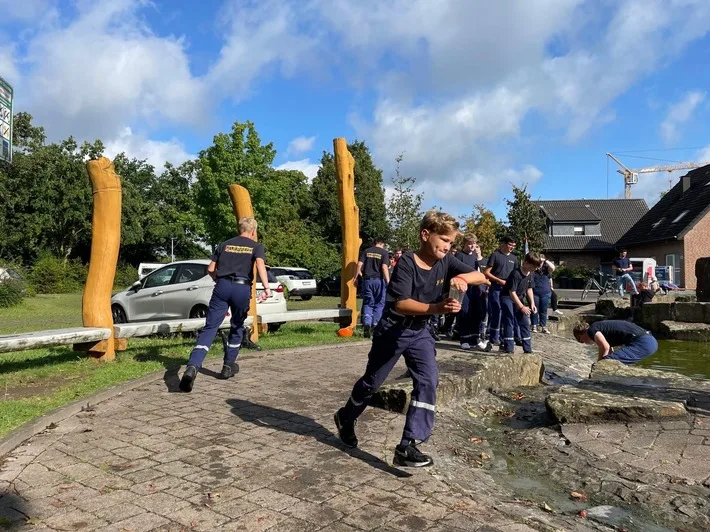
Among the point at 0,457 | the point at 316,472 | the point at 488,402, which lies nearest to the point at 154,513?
the point at 316,472

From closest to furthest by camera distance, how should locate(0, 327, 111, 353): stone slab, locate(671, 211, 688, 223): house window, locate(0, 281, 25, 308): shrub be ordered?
locate(0, 327, 111, 353): stone slab < locate(0, 281, 25, 308): shrub < locate(671, 211, 688, 223): house window

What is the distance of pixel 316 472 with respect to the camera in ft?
12.9

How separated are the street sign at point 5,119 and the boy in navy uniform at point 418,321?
5.17 metres

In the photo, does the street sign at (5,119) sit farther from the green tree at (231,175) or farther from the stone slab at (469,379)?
the green tree at (231,175)

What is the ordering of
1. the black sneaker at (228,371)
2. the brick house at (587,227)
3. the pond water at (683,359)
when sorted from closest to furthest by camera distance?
the black sneaker at (228,371) < the pond water at (683,359) < the brick house at (587,227)

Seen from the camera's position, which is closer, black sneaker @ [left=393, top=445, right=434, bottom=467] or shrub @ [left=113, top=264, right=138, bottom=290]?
black sneaker @ [left=393, top=445, right=434, bottom=467]

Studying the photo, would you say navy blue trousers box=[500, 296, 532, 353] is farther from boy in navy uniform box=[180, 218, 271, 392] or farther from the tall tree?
the tall tree

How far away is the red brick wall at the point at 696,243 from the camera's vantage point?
3525 centimetres

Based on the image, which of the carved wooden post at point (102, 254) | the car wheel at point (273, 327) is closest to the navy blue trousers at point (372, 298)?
the car wheel at point (273, 327)

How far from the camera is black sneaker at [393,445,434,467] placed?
3947 millimetres

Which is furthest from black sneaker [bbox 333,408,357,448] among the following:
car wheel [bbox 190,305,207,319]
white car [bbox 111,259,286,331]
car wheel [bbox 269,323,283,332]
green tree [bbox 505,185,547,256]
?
green tree [bbox 505,185,547,256]

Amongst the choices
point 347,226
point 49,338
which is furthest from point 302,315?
point 49,338

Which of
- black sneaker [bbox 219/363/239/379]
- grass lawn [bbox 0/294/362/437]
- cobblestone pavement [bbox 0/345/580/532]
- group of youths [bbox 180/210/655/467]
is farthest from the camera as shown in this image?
black sneaker [bbox 219/363/239/379]

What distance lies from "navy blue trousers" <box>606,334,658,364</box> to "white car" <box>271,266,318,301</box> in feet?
67.2
